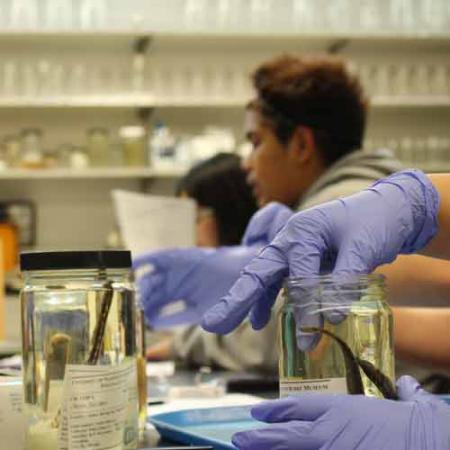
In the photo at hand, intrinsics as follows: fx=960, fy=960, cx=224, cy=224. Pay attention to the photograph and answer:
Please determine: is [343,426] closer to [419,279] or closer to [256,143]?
[419,279]

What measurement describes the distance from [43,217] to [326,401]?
355 centimetres

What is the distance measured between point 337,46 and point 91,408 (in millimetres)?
3581

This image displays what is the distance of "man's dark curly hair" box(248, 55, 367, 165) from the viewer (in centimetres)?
221

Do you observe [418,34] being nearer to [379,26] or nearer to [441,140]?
[379,26]

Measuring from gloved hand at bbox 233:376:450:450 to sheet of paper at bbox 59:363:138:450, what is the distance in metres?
0.14

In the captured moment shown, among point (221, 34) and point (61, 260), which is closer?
point (61, 260)

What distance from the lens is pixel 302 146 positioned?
89.4 inches

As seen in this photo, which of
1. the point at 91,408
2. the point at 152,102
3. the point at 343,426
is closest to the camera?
the point at 343,426

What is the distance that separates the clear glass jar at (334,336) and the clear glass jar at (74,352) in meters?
0.17

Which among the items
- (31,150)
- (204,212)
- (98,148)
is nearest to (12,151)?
(31,150)

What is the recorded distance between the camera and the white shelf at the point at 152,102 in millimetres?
3782

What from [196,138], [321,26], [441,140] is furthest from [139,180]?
[441,140]

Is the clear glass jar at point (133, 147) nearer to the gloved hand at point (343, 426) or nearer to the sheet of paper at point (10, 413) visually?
the sheet of paper at point (10, 413)

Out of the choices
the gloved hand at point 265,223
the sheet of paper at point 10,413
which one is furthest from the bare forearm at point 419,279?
the sheet of paper at point 10,413
